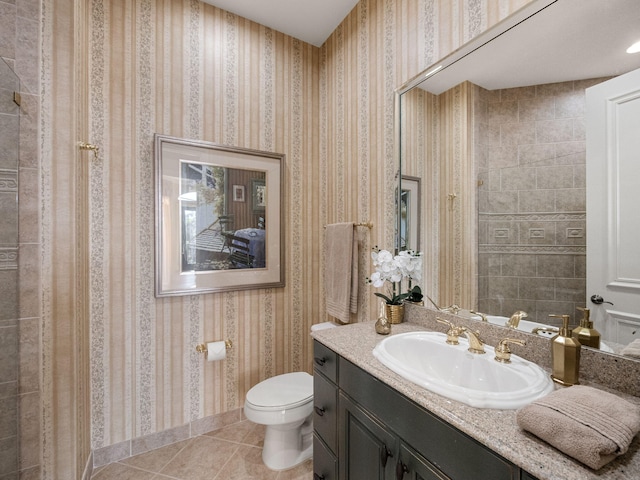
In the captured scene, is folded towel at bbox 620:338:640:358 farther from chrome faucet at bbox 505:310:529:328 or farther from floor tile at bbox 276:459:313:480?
floor tile at bbox 276:459:313:480

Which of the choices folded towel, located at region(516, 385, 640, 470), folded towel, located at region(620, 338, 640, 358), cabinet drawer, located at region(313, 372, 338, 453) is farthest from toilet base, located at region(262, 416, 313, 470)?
folded towel, located at region(620, 338, 640, 358)

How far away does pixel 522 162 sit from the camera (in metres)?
1.08

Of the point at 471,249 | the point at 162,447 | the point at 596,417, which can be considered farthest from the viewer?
the point at 162,447

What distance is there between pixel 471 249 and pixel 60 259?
6.15 feet

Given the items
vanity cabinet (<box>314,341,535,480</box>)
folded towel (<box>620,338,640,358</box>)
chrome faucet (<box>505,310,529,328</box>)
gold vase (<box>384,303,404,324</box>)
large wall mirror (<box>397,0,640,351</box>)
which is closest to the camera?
vanity cabinet (<box>314,341,535,480</box>)

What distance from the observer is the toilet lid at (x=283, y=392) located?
1621mm

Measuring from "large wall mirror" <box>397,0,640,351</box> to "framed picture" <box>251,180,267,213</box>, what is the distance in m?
1.19

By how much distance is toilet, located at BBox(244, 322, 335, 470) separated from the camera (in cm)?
159

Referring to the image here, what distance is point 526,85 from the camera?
1085mm

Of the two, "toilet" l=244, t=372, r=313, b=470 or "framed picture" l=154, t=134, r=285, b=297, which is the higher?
"framed picture" l=154, t=134, r=285, b=297

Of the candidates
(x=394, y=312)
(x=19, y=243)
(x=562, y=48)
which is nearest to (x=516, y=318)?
(x=394, y=312)

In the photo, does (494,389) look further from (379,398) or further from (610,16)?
(610,16)

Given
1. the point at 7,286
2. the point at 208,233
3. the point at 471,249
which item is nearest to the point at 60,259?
the point at 7,286

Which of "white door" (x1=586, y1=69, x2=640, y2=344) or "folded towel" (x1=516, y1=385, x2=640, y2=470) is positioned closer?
"folded towel" (x1=516, y1=385, x2=640, y2=470)
